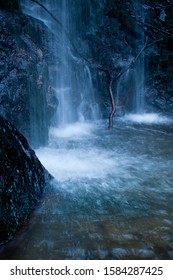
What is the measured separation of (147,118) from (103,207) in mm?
8982

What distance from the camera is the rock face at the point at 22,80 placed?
24.8 feet

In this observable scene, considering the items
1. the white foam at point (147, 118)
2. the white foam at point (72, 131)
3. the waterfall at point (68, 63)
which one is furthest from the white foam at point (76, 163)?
the white foam at point (147, 118)

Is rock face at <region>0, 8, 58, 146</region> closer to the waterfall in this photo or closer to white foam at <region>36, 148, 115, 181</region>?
white foam at <region>36, 148, 115, 181</region>

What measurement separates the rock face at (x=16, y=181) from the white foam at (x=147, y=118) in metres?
7.86

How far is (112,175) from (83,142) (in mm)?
3078

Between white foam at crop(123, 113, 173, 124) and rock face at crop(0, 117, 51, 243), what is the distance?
7.86 meters

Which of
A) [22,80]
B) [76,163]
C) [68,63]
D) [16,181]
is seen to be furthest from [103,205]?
[68,63]

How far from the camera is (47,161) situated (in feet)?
23.6

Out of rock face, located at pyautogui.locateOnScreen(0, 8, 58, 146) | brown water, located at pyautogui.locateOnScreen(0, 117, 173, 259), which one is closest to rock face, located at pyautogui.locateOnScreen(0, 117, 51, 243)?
brown water, located at pyautogui.locateOnScreen(0, 117, 173, 259)

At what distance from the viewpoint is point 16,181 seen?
14.7ft

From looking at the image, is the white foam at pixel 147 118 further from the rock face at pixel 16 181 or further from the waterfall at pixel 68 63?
the rock face at pixel 16 181

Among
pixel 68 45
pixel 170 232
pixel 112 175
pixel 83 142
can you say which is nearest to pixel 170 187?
pixel 112 175

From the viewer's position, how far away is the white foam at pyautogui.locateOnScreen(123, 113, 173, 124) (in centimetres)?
1244

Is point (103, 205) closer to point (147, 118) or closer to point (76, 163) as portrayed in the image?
point (76, 163)
